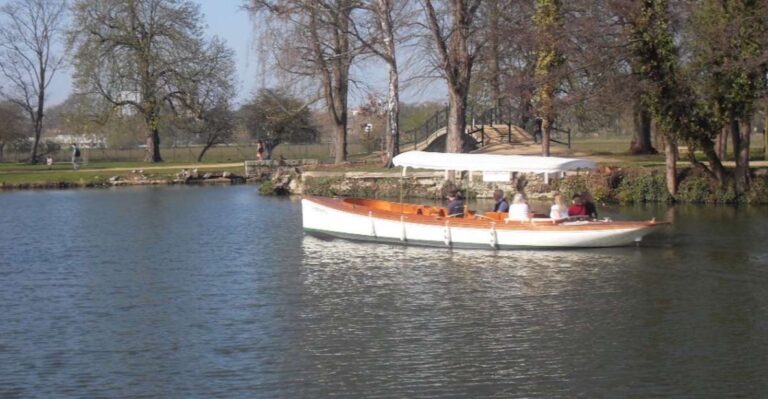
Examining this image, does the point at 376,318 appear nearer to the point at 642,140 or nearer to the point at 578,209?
the point at 578,209

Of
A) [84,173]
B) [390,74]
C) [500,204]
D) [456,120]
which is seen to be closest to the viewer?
[500,204]

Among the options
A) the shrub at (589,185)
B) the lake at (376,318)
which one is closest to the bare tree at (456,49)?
the shrub at (589,185)

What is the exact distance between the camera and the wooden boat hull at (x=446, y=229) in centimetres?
2516

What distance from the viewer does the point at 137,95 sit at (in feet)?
210

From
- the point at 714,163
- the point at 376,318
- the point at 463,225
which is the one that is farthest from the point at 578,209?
the point at 714,163

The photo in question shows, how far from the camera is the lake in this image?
14281 millimetres

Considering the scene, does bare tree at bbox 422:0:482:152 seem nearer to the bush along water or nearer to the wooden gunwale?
the bush along water

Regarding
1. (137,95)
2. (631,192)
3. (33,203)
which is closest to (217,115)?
(137,95)

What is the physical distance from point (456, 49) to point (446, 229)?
16.8m

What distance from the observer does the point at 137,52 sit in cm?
6250

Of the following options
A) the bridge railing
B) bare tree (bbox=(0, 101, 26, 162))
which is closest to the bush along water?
the bridge railing

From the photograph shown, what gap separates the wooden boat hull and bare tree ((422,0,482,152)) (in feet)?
42.9

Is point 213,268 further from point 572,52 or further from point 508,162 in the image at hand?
point 572,52

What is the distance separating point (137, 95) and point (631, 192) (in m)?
35.5
